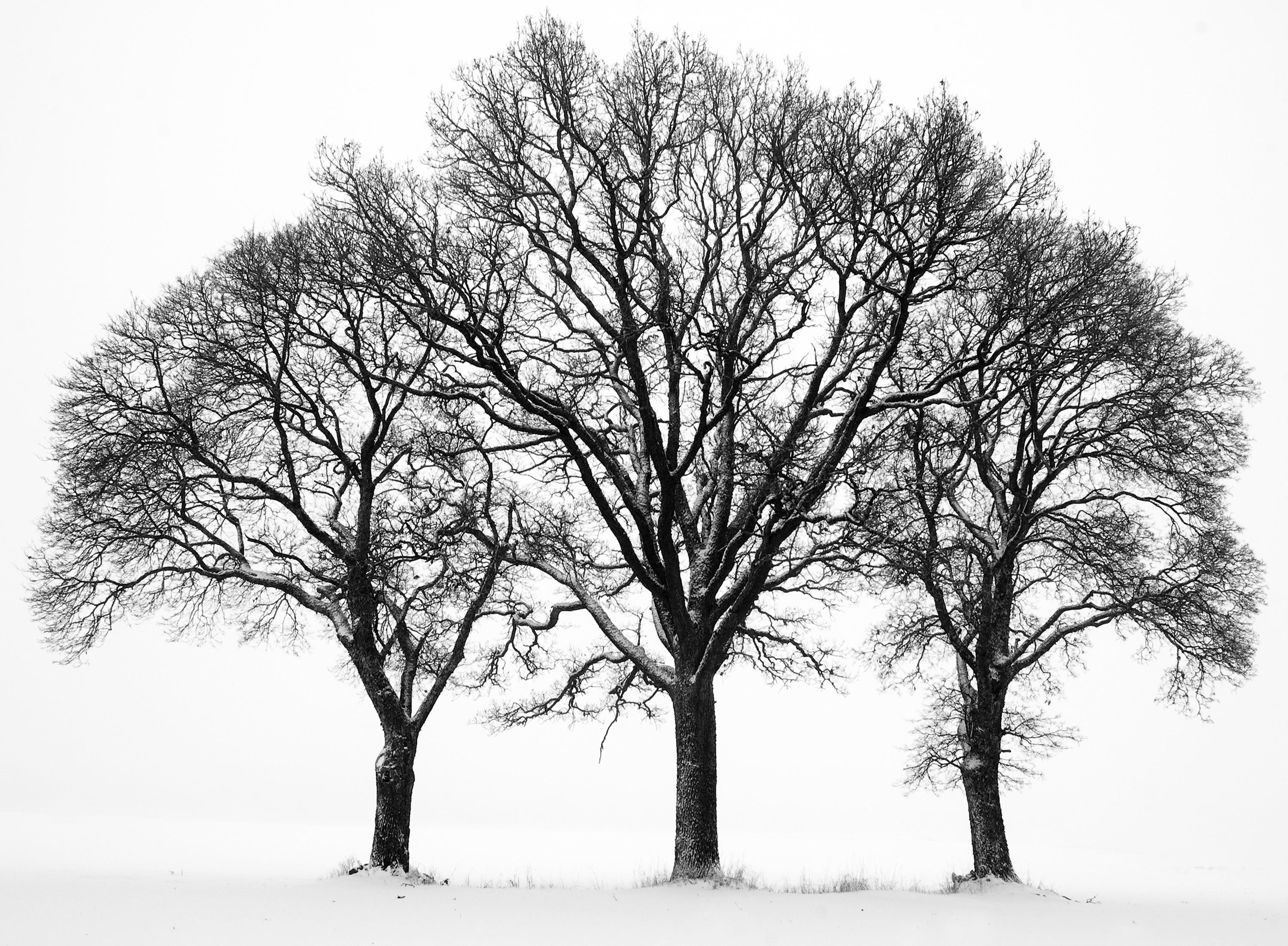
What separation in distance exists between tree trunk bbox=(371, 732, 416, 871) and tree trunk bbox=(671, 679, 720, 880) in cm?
497

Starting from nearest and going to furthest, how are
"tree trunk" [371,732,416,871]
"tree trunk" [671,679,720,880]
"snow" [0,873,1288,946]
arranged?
"snow" [0,873,1288,946] → "tree trunk" [671,679,720,880] → "tree trunk" [371,732,416,871]

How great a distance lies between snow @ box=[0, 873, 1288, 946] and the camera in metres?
11.7

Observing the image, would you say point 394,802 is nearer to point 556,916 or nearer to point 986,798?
point 556,916

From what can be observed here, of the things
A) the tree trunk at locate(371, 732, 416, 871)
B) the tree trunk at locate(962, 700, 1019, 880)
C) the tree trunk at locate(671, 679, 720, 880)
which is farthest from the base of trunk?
the tree trunk at locate(371, 732, 416, 871)

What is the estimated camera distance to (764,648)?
1977 centimetres

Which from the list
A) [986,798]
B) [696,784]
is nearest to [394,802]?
[696,784]

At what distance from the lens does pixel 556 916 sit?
12.9 meters

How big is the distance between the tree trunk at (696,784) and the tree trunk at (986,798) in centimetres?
531

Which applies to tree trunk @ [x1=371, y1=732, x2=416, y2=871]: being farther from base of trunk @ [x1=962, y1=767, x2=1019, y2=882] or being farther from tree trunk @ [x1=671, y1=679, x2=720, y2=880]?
base of trunk @ [x1=962, y1=767, x2=1019, y2=882]

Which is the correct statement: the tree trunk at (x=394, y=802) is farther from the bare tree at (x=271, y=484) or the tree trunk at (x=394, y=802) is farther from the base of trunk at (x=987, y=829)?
the base of trunk at (x=987, y=829)

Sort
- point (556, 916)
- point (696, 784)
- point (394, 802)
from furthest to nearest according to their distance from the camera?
point (394, 802), point (696, 784), point (556, 916)

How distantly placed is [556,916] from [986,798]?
8951 mm

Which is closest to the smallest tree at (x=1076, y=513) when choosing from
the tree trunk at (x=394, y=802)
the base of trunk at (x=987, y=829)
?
the base of trunk at (x=987, y=829)

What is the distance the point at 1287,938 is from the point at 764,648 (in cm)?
932
